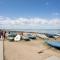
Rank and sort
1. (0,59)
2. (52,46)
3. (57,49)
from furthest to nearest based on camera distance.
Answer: (52,46) → (57,49) → (0,59)

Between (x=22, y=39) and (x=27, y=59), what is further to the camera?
(x=22, y=39)

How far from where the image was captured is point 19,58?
10.2 metres

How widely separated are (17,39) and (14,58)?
456 inches

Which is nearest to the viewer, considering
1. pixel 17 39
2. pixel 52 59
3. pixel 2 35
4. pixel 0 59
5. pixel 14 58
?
pixel 0 59

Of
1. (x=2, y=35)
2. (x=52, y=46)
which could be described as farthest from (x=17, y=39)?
(x=52, y=46)

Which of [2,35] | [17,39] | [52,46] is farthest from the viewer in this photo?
[2,35]

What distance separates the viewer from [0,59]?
8.62m

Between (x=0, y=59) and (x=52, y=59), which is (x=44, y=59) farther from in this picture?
(x=0, y=59)

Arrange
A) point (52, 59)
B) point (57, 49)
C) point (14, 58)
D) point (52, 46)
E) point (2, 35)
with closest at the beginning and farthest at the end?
point (52, 59)
point (14, 58)
point (57, 49)
point (52, 46)
point (2, 35)

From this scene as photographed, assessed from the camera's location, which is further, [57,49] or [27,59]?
[57,49]

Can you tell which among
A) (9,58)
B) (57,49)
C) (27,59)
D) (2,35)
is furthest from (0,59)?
(2,35)

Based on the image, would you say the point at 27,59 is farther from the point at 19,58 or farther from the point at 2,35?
the point at 2,35

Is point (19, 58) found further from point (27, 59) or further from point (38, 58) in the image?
point (38, 58)

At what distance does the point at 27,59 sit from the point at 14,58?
1221 millimetres
